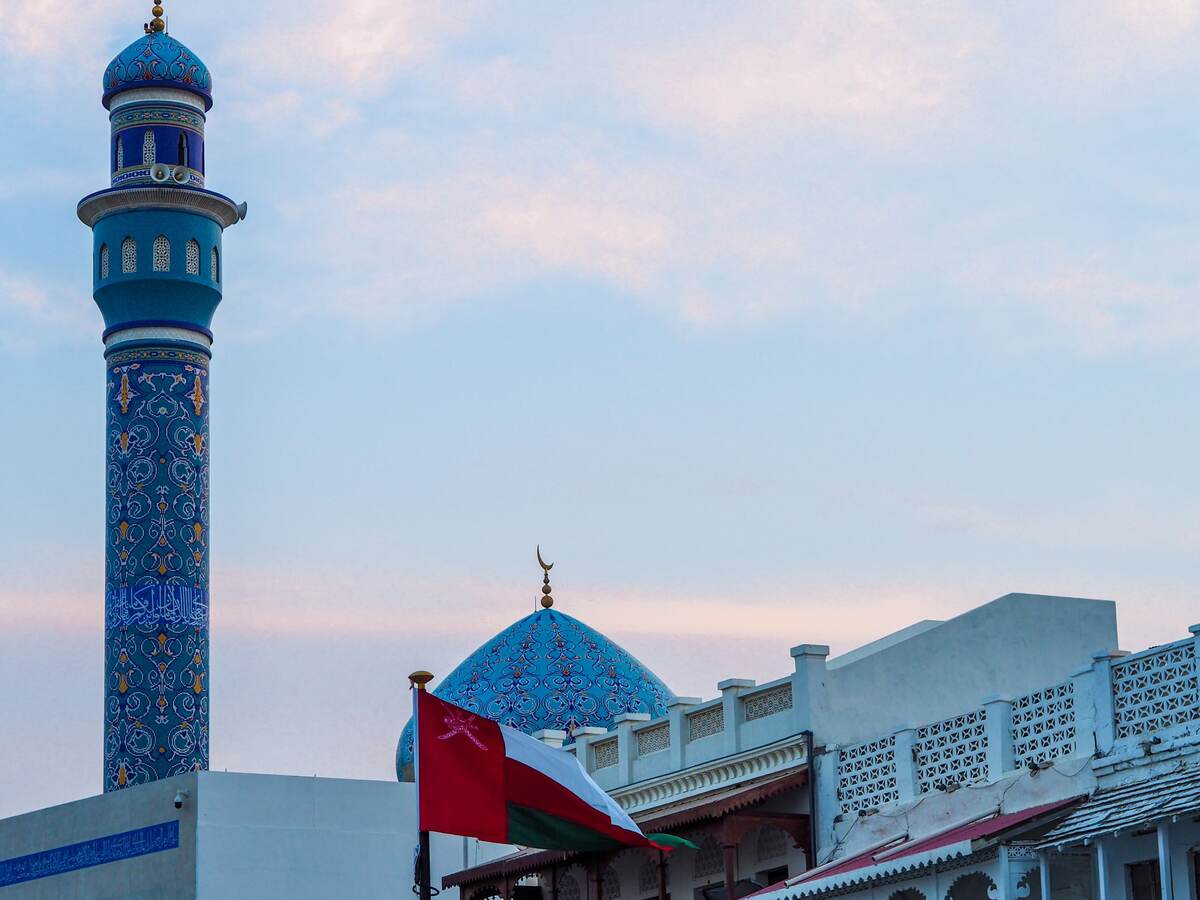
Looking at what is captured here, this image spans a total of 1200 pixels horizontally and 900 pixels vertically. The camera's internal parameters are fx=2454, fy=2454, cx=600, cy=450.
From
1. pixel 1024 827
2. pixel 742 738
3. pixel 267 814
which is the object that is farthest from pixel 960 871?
pixel 267 814

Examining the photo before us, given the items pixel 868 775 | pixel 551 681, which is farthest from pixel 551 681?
pixel 868 775

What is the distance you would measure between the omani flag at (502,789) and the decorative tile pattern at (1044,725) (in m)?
4.57

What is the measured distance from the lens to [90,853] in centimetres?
3319

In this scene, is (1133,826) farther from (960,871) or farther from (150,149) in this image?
(150,149)

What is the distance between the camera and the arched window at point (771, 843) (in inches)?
1070

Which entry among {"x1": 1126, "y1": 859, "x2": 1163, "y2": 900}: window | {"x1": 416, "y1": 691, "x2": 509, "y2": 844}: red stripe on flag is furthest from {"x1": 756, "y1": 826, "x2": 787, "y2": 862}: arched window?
{"x1": 416, "y1": 691, "x2": 509, "y2": 844}: red stripe on flag

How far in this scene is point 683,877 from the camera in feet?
94.3

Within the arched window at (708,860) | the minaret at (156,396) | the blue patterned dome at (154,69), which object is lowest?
the arched window at (708,860)

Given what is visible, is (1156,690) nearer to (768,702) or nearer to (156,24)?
(768,702)

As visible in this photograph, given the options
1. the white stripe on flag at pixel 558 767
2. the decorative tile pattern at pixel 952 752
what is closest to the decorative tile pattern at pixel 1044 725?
the decorative tile pattern at pixel 952 752

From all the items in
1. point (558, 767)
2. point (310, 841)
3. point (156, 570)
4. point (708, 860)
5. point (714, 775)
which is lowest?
point (558, 767)

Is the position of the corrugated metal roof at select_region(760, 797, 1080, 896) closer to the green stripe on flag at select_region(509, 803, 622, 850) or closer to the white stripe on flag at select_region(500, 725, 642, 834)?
the white stripe on flag at select_region(500, 725, 642, 834)

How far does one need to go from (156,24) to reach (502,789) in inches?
918

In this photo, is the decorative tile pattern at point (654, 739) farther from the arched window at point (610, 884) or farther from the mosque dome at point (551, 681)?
the mosque dome at point (551, 681)
